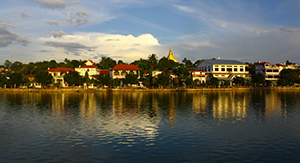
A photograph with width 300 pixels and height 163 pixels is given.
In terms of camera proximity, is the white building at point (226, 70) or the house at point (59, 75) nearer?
the house at point (59, 75)

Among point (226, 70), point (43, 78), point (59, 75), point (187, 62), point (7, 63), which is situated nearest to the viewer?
point (43, 78)

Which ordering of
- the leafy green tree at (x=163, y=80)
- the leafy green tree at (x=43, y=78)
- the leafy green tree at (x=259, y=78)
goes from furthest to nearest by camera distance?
1. the leafy green tree at (x=259, y=78)
2. the leafy green tree at (x=163, y=80)
3. the leafy green tree at (x=43, y=78)

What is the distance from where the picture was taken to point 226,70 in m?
90.2

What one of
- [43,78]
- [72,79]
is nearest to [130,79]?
[72,79]

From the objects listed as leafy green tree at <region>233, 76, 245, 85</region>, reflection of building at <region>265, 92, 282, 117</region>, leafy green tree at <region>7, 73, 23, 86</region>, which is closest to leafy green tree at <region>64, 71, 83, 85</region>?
leafy green tree at <region>7, 73, 23, 86</region>

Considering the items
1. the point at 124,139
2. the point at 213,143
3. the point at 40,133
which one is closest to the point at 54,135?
the point at 40,133

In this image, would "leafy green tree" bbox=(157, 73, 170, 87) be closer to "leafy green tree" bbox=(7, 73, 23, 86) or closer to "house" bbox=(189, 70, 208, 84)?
"house" bbox=(189, 70, 208, 84)

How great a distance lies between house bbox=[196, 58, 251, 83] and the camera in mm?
88500

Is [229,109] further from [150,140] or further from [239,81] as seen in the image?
[239,81]

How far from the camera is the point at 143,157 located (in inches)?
524

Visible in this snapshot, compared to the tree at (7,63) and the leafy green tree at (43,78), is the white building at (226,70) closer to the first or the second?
the leafy green tree at (43,78)

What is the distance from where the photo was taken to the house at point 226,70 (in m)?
88.5

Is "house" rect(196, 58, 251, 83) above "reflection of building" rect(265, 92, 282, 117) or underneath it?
above

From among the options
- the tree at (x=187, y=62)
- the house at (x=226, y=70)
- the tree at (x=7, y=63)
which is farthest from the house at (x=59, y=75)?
the tree at (x=7, y=63)
